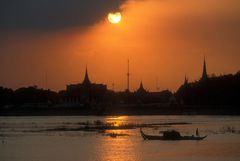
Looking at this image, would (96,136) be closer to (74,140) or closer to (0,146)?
(74,140)

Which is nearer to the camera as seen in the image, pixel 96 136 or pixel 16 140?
pixel 16 140

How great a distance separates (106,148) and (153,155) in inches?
349

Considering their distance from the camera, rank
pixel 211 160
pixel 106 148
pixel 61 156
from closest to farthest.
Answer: pixel 211 160, pixel 61 156, pixel 106 148

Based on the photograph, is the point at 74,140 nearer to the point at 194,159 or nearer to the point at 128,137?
the point at 128,137

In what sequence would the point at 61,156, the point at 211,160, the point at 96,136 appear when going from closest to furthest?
the point at 211,160 < the point at 61,156 < the point at 96,136

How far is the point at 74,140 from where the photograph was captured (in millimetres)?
82688

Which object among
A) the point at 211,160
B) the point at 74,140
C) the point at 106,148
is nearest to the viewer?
the point at 211,160

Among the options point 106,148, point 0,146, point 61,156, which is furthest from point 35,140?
point 61,156

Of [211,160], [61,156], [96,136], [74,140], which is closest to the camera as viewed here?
[211,160]

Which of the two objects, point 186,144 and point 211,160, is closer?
point 211,160

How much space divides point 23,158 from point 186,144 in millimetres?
21150

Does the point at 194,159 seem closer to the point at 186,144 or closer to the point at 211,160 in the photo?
the point at 211,160

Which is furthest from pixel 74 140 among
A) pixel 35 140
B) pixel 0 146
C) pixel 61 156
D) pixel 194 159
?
pixel 194 159

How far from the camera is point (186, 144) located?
252ft
